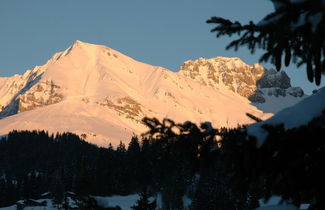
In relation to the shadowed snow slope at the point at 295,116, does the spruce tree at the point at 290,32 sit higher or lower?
higher

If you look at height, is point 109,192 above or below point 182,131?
above

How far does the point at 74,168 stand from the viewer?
15712 centimetres

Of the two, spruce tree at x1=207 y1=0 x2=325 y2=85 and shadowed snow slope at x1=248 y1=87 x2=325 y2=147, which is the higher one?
spruce tree at x1=207 y1=0 x2=325 y2=85

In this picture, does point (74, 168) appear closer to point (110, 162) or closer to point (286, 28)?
point (110, 162)

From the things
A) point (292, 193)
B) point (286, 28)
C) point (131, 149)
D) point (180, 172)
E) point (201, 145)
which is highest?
point (131, 149)

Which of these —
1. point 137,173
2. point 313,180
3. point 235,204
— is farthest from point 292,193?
point 137,173

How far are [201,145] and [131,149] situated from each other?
15103cm

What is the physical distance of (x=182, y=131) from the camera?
287 inches

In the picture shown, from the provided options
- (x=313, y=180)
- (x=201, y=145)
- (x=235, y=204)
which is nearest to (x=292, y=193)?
(x=313, y=180)

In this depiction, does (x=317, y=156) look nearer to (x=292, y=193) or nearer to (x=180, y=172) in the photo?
(x=292, y=193)

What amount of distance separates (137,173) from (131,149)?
1270 cm

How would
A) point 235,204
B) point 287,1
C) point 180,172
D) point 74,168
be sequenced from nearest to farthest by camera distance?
point 287,1, point 235,204, point 180,172, point 74,168

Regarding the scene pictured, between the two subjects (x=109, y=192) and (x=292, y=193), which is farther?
(x=109, y=192)

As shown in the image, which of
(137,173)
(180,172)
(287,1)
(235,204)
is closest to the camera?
(287,1)
